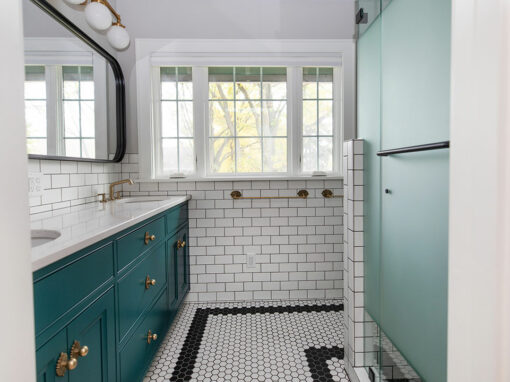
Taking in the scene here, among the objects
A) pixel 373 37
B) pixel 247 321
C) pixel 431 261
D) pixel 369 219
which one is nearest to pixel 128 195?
pixel 247 321

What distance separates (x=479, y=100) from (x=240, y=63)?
2.64 m

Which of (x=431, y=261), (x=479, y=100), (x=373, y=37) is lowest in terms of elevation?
(x=431, y=261)

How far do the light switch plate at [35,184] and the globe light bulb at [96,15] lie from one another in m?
1.05

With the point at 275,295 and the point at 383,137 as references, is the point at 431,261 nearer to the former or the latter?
the point at 383,137

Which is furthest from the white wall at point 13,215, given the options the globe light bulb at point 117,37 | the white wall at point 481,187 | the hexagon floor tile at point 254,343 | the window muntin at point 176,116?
the window muntin at point 176,116

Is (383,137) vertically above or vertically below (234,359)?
above

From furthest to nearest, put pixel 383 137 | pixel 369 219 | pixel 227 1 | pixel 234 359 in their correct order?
pixel 227 1 < pixel 234 359 < pixel 369 219 < pixel 383 137

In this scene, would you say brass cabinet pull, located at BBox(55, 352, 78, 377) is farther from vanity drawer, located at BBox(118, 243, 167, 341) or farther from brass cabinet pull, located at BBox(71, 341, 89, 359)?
vanity drawer, located at BBox(118, 243, 167, 341)

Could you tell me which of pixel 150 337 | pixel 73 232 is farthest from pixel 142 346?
pixel 73 232

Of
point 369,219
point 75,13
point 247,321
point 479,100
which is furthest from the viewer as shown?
point 247,321

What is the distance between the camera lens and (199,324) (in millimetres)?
2482

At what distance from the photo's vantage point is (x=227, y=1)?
2.74m

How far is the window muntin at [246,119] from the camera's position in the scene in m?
2.88

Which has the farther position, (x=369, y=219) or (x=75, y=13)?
(x=75, y=13)
